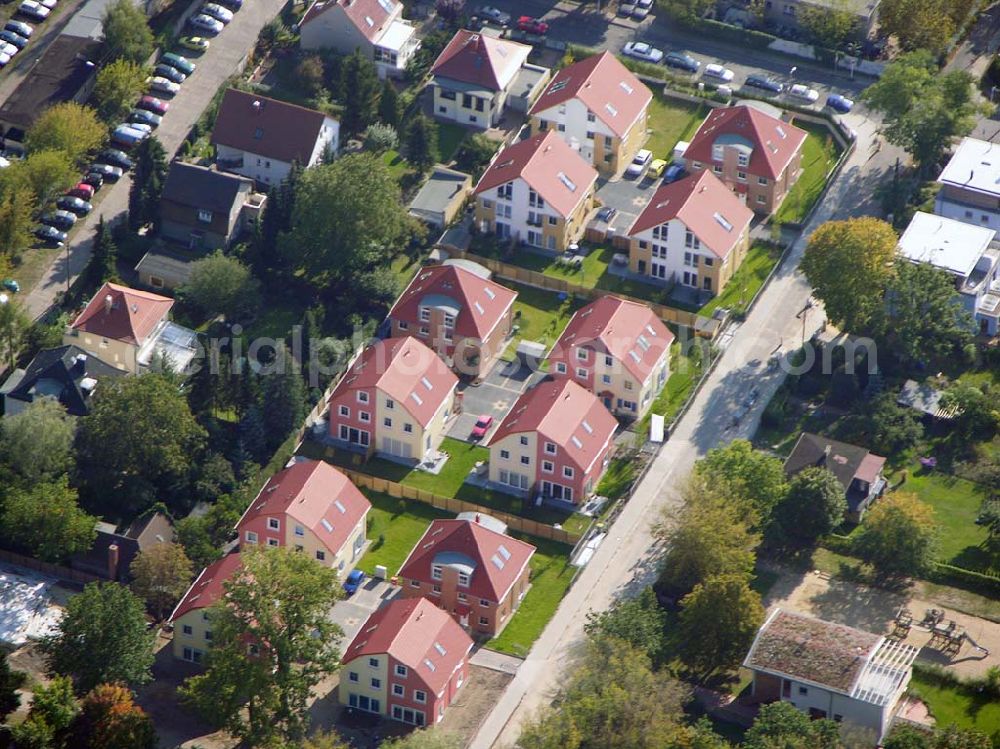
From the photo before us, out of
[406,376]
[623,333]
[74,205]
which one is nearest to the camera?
[406,376]

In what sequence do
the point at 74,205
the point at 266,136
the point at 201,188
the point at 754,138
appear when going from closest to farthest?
the point at 201,188 → the point at 74,205 → the point at 266,136 → the point at 754,138

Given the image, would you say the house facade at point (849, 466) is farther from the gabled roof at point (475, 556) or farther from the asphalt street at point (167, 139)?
the asphalt street at point (167, 139)

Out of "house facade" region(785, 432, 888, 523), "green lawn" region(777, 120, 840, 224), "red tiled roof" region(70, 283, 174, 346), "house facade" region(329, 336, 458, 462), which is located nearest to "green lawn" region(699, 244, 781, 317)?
"green lawn" region(777, 120, 840, 224)

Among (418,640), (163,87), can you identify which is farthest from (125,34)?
(418,640)

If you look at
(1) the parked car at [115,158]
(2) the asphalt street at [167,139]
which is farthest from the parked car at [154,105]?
(1) the parked car at [115,158]

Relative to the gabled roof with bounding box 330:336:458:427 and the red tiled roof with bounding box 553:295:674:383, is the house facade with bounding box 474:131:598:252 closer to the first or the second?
the red tiled roof with bounding box 553:295:674:383

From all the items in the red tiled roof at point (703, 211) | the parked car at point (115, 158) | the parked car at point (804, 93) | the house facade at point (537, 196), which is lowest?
the parked car at point (115, 158)

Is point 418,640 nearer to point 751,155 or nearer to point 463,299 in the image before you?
Result: point 463,299
